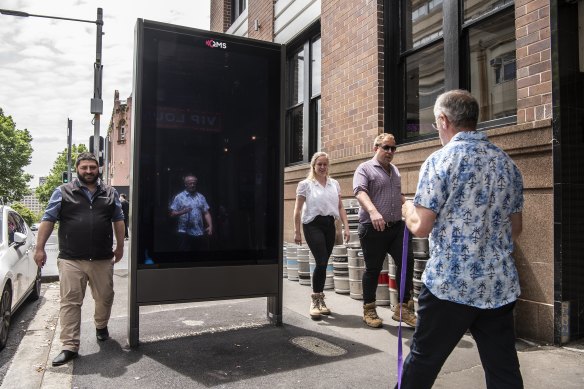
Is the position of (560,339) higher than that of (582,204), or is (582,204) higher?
(582,204)

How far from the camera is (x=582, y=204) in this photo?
14.0ft

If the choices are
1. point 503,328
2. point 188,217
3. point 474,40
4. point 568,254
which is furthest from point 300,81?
point 503,328

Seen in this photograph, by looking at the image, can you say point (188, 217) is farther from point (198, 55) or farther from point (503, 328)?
point (503, 328)

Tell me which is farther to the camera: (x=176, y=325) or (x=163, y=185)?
(x=176, y=325)

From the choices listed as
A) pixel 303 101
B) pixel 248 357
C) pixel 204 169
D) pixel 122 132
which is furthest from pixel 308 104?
pixel 122 132

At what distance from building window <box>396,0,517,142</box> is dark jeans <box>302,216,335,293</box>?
2.00 metres

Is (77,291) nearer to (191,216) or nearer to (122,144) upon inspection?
(191,216)

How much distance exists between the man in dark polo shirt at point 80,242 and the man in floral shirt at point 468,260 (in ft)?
10.5

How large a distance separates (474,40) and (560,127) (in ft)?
6.53

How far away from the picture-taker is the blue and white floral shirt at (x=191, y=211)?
452cm

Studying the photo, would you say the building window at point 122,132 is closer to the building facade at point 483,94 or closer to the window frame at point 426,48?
the building facade at point 483,94

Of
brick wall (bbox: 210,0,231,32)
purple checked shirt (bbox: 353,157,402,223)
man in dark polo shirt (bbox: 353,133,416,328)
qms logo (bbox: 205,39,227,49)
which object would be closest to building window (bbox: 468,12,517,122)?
man in dark polo shirt (bbox: 353,133,416,328)

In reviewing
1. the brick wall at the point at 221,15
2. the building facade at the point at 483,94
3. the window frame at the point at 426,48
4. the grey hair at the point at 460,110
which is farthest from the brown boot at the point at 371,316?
the brick wall at the point at 221,15

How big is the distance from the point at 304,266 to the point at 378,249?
2701mm
